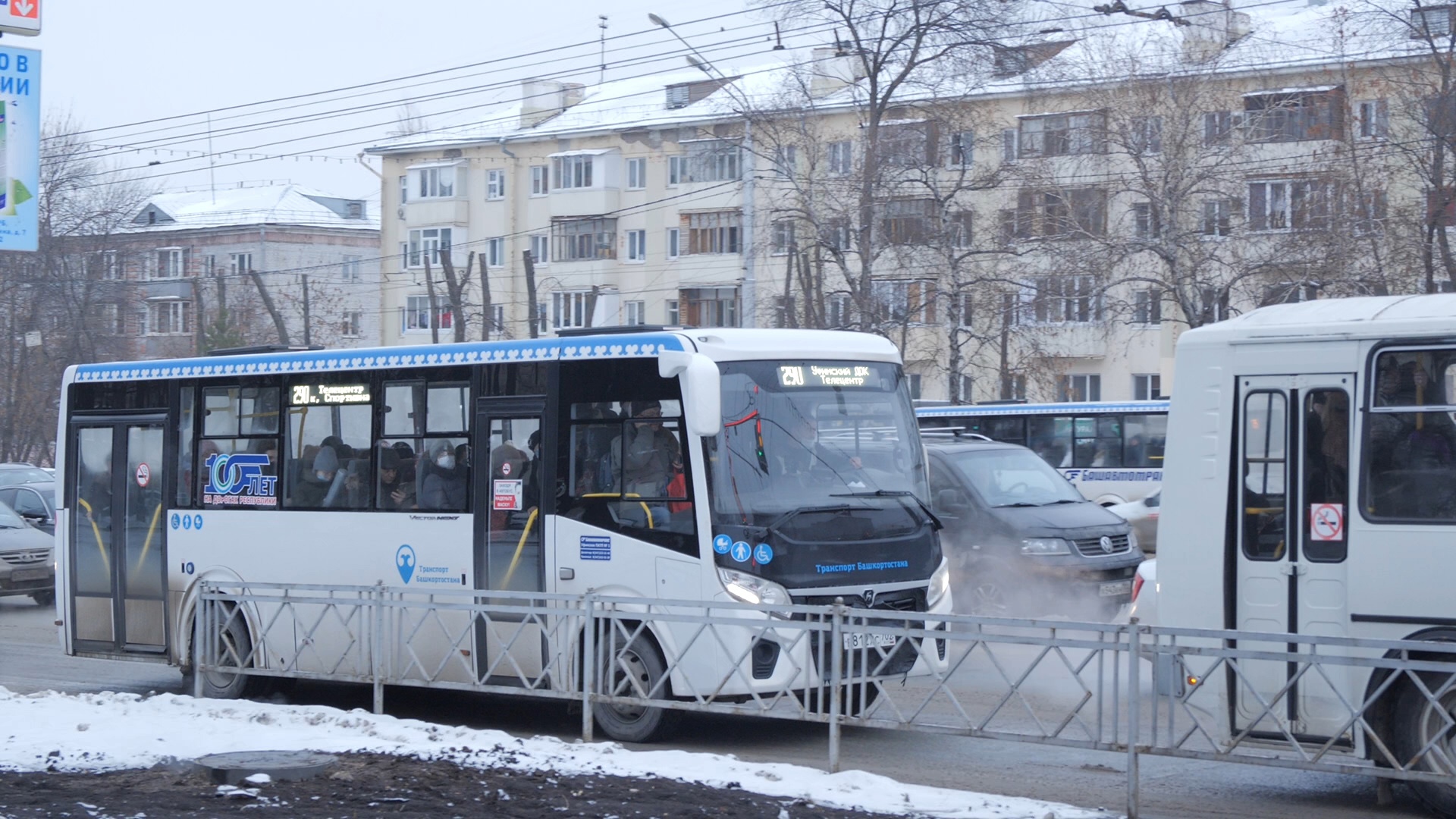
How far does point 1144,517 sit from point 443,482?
18.5m

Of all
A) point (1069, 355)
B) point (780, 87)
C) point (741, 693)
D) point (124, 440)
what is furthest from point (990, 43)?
point (741, 693)

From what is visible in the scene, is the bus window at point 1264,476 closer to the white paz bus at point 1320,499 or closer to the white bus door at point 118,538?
the white paz bus at point 1320,499

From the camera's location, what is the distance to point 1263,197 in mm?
34656

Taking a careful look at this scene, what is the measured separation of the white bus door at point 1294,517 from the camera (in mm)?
8289

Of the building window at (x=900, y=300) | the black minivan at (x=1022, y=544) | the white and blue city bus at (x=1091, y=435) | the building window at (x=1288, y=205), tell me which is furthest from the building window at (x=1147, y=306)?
the black minivan at (x=1022, y=544)

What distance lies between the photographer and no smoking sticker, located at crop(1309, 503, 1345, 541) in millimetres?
8344

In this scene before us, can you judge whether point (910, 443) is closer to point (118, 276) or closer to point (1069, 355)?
point (1069, 355)

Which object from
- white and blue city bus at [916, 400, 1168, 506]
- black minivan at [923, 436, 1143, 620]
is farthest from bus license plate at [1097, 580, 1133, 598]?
white and blue city bus at [916, 400, 1168, 506]

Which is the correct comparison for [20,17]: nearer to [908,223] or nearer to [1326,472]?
[1326,472]

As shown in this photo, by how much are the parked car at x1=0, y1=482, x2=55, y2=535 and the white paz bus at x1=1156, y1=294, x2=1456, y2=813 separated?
21.6m

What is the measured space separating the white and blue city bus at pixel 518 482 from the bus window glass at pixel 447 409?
0.05 ft

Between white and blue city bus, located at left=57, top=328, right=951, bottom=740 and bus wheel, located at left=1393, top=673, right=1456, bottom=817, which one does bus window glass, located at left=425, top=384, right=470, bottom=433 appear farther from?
bus wheel, located at left=1393, top=673, right=1456, bottom=817

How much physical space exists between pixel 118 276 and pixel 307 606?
4375cm

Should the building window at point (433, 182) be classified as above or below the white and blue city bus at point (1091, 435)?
above
